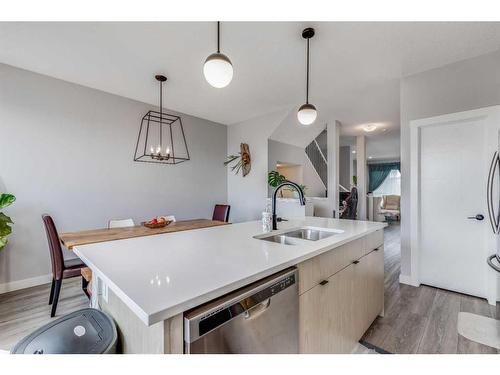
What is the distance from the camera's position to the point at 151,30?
6.84ft

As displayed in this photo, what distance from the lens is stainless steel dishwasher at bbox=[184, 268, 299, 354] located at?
713mm

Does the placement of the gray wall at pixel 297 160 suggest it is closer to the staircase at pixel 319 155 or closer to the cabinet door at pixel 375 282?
the staircase at pixel 319 155

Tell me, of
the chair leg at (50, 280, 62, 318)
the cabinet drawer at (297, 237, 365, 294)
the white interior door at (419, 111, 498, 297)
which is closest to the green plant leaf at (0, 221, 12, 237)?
the chair leg at (50, 280, 62, 318)

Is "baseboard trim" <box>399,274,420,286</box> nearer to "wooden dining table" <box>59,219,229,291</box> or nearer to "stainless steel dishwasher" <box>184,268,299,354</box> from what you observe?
"stainless steel dishwasher" <box>184,268,299,354</box>

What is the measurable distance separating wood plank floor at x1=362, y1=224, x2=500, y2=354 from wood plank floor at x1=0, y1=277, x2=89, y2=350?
280cm

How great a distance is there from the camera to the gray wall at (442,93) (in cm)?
240

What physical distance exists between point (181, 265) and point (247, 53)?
2340mm

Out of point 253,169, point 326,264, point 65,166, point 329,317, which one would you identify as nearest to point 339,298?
point 329,317

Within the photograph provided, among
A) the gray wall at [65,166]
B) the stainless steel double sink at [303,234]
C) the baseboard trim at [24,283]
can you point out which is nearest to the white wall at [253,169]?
the gray wall at [65,166]

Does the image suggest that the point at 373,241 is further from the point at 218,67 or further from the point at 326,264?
the point at 218,67

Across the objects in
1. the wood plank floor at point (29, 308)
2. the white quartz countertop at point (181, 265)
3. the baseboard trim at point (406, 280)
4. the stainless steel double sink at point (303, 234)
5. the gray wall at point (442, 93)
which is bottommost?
the wood plank floor at point (29, 308)

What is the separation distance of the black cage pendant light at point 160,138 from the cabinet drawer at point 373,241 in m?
2.92
